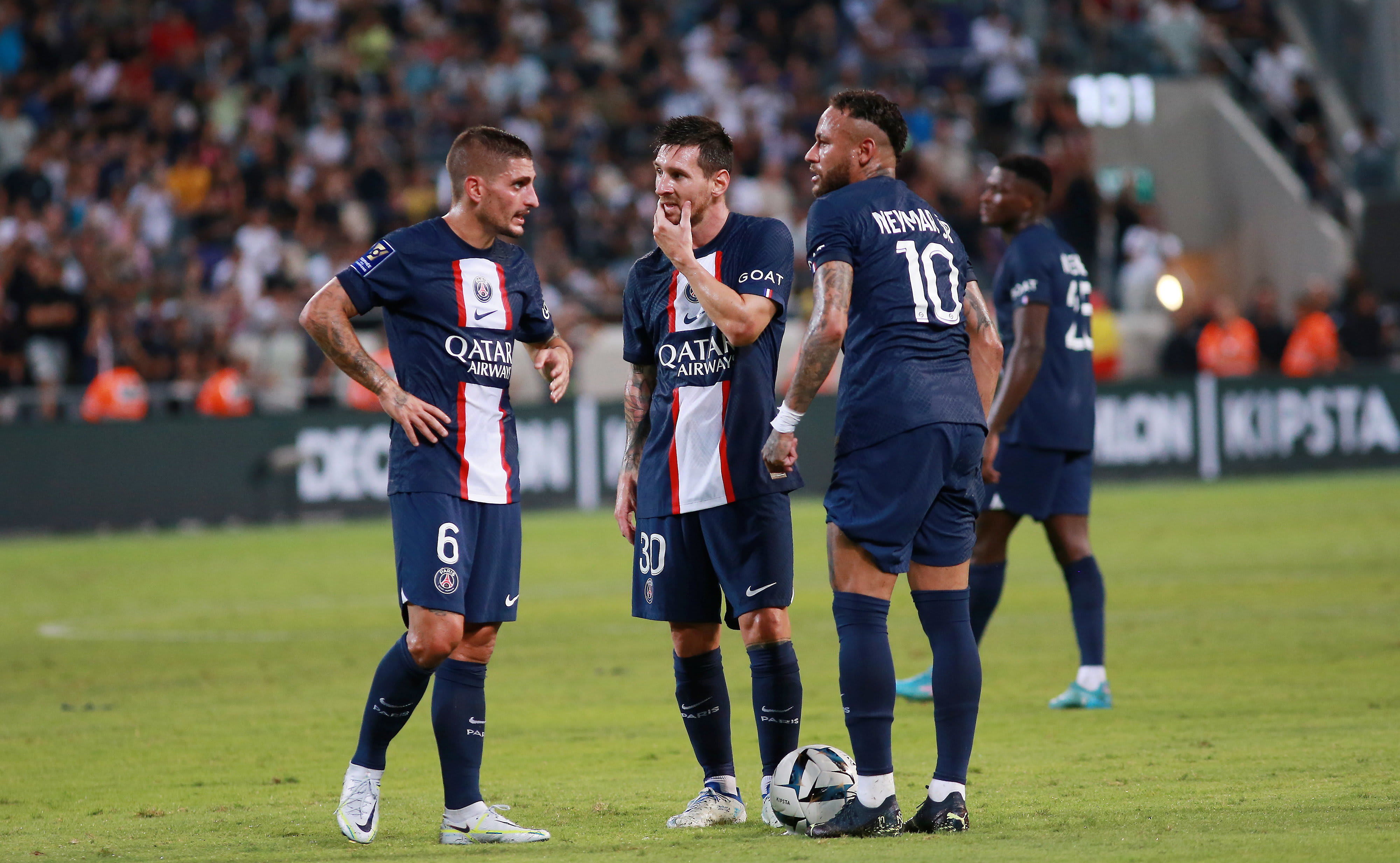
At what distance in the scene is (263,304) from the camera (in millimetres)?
22078

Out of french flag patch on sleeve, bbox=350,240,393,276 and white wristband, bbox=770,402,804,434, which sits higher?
french flag patch on sleeve, bbox=350,240,393,276

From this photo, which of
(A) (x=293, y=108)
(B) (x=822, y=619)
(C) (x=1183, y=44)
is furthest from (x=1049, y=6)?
(B) (x=822, y=619)

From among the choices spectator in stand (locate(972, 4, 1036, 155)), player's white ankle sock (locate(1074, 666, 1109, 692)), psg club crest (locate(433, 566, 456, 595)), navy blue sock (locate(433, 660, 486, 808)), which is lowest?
player's white ankle sock (locate(1074, 666, 1109, 692))

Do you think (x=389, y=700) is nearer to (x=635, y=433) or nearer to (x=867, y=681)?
(x=635, y=433)

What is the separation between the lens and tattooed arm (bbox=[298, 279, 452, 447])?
575 cm

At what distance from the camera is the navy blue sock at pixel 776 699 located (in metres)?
5.85

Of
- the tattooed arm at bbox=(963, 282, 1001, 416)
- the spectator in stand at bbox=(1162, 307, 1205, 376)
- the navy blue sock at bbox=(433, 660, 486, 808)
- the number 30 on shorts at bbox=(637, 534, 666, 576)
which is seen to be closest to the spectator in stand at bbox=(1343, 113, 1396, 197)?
the spectator in stand at bbox=(1162, 307, 1205, 376)

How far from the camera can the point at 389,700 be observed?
19.0 feet

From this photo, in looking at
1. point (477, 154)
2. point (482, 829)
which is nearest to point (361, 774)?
point (482, 829)

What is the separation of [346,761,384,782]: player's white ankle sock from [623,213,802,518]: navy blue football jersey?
1.26m

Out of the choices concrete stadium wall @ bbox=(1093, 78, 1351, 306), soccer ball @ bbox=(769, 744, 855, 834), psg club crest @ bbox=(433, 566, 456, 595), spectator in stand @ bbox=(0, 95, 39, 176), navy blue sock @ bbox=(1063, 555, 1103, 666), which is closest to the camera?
soccer ball @ bbox=(769, 744, 855, 834)

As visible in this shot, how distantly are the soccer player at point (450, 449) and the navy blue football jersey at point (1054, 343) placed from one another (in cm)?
326

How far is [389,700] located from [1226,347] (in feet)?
66.4

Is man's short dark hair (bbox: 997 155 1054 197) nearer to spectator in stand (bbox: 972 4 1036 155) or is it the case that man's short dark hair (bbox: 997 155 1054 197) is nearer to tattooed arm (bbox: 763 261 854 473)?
tattooed arm (bbox: 763 261 854 473)
